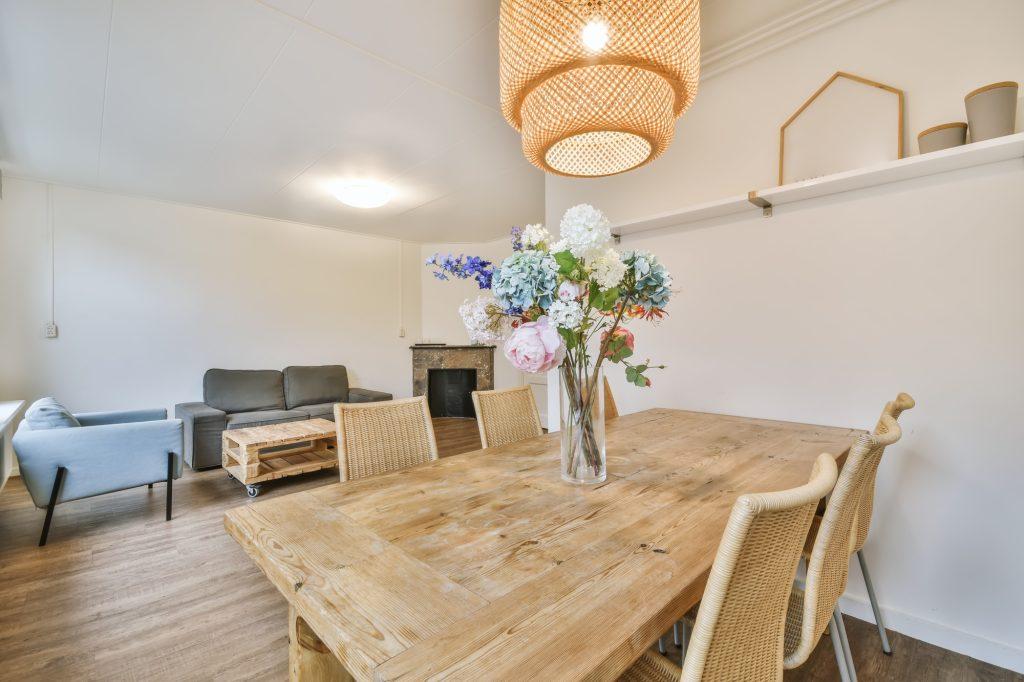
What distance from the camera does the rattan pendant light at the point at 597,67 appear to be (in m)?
1.08

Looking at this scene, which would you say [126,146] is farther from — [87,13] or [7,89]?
[87,13]

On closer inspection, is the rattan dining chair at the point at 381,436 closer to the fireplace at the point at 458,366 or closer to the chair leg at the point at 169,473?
the chair leg at the point at 169,473

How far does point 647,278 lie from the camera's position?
104cm

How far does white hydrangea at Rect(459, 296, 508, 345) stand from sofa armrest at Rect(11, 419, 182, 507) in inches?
102

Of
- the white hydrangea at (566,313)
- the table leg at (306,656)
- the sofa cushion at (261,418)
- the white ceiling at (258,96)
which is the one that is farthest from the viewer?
the sofa cushion at (261,418)

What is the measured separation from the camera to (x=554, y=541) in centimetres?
82

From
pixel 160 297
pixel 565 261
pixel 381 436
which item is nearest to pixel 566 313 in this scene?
pixel 565 261

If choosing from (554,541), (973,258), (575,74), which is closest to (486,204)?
(575,74)

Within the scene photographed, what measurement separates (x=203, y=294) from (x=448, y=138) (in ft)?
10.7

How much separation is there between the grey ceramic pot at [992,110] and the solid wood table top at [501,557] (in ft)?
4.25

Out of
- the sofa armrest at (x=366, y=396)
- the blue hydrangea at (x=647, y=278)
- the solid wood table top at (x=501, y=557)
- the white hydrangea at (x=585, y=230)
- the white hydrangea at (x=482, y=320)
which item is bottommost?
the sofa armrest at (x=366, y=396)

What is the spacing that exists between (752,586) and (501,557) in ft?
1.29

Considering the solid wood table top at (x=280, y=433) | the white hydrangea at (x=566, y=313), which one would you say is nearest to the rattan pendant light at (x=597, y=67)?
the white hydrangea at (x=566, y=313)

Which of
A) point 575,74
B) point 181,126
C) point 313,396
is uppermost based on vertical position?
point 181,126
